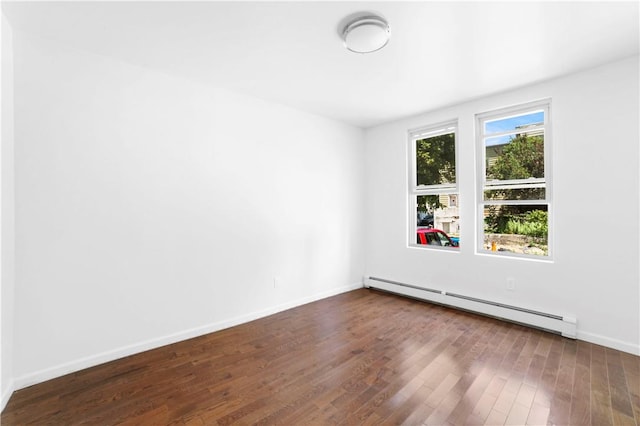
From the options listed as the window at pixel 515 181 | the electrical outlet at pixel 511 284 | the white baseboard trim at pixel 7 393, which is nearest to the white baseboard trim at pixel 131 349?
the white baseboard trim at pixel 7 393

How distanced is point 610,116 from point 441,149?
1.70m

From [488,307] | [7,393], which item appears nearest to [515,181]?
[488,307]

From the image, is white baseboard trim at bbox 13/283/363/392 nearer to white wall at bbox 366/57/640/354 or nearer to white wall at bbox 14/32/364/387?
white wall at bbox 14/32/364/387

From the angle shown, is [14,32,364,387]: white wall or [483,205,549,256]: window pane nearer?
[14,32,364,387]: white wall

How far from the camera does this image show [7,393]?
6.28ft

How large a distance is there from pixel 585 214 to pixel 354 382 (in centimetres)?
277

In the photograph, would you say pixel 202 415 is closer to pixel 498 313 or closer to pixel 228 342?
pixel 228 342

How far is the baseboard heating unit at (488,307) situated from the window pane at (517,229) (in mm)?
671

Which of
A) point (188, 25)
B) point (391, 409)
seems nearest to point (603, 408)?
point (391, 409)

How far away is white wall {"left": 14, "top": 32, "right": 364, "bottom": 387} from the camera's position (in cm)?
216

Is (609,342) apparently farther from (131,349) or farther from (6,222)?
(6,222)

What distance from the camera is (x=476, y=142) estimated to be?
3584 millimetres

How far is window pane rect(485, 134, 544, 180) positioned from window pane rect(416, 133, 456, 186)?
0.46 meters

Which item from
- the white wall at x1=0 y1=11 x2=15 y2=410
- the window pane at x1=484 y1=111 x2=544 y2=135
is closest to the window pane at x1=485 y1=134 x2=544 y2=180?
the window pane at x1=484 y1=111 x2=544 y2=135
